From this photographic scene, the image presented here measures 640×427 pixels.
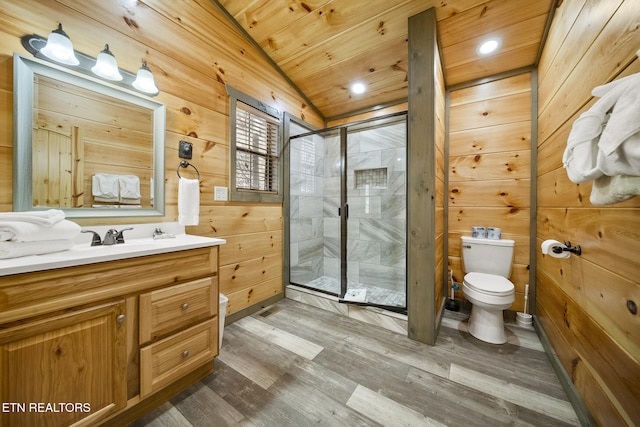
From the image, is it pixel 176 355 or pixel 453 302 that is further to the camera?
pixel 453 302

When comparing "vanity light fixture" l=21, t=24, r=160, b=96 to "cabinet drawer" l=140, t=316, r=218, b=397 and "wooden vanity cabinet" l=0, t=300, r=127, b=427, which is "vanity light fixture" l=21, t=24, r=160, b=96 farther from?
"cabinet drawer" l=140, t=316, r=218, b=397

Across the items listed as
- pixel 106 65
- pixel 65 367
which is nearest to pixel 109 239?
pixel 65 367

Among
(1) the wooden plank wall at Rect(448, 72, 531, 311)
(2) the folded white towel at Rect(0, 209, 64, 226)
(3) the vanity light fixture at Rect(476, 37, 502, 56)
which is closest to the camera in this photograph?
(2) the folded white towel at Rect(0, 209, 64, 226)

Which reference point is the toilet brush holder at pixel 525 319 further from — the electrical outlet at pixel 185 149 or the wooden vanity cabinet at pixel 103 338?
the electrical outlet at pixel 185 149

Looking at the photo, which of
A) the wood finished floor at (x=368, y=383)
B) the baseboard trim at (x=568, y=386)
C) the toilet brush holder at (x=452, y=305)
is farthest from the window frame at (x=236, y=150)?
the baseboard trim at (x=568, y=386)

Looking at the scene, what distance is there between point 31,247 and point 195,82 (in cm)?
145

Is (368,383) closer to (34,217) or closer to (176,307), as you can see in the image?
(176,307)

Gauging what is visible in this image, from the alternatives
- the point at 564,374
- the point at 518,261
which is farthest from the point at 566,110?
the point at 564,374

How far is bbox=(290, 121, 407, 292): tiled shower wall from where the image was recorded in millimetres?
2697

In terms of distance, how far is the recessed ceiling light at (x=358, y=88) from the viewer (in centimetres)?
247

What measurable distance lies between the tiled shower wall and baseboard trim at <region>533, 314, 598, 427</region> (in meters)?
1.23

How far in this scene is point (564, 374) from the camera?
4.23 ft

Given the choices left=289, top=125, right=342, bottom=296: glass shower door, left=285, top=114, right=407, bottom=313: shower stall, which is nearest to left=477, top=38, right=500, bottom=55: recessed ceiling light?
left=285, top=114, right=407, bottom=313: shower stall

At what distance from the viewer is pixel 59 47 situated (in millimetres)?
1153
